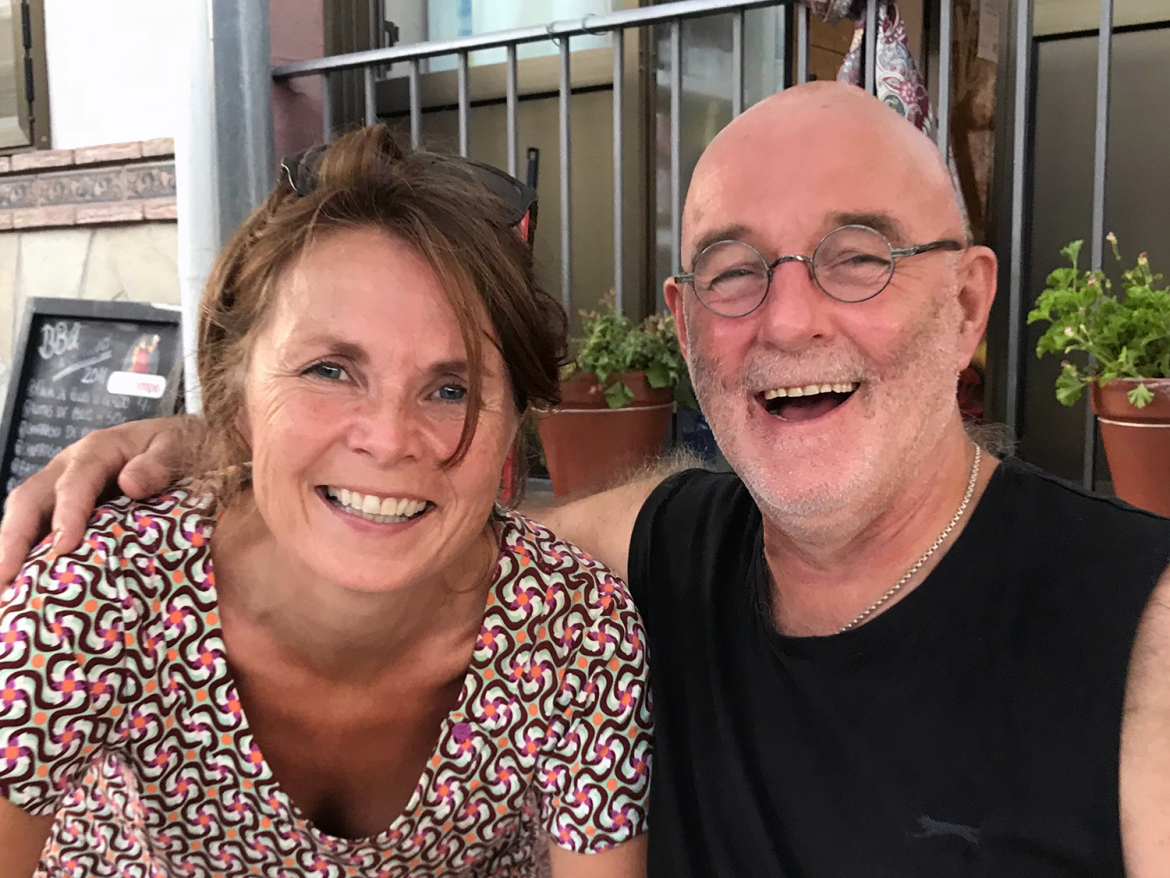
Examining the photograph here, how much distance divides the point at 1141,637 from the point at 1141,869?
0.23m

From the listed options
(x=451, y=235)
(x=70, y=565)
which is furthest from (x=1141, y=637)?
(x=70, y=565)

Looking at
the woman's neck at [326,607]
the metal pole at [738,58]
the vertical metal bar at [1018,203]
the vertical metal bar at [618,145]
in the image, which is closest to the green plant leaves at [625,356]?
the vertical metal bar at [618,145]

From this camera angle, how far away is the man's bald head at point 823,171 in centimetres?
129

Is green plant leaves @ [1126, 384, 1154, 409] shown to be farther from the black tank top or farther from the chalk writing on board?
the chalk writing on board

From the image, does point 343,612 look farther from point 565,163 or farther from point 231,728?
point 565,163

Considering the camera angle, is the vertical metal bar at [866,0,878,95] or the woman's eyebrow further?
the vertical metal bar at [866,0,878,95]

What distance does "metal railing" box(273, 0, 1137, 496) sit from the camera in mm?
2150

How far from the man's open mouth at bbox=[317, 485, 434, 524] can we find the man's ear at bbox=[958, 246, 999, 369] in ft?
2.43

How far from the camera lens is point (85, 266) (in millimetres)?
3494

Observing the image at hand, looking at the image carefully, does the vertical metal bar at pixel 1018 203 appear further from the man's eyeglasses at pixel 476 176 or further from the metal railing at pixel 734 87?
the man's eyeglasses at pixel 476 176

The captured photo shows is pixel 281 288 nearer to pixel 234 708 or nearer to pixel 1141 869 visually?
pixel 234 708

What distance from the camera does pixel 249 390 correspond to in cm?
123

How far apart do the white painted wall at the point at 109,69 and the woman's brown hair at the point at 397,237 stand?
2188 millimetres

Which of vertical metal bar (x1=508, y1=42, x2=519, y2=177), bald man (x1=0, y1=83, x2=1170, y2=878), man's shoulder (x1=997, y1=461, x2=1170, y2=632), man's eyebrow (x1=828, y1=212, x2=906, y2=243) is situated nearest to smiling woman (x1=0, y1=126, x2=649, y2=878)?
bald man (x1=0, y1=83, x2=1170, y2=878)
